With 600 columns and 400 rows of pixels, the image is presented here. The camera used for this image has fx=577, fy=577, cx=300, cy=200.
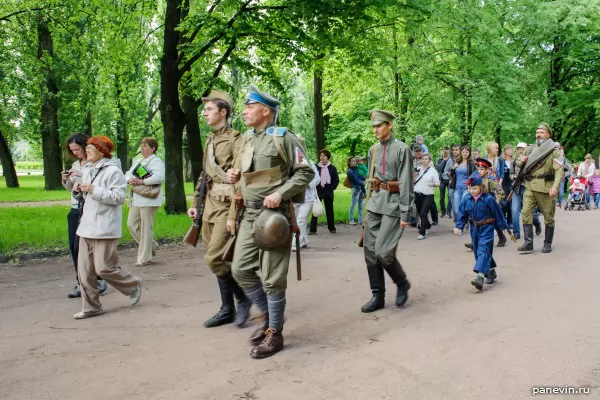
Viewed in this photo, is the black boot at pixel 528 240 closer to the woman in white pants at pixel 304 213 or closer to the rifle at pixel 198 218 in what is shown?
the woman in white pants at pixel 304 213

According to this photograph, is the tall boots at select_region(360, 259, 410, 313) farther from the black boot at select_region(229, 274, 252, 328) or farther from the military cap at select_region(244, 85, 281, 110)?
the military cap at select_region(244, 85, 281, 110)

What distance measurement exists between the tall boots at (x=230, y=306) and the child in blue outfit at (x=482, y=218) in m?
3.21

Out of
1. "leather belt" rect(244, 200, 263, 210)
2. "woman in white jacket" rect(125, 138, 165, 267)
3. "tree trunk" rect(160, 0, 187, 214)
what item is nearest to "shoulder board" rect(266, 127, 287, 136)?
"leather belt" rect(244, 200, 263, 210)

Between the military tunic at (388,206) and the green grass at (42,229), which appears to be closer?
the military tunic at (388,206)

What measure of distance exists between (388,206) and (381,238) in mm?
372

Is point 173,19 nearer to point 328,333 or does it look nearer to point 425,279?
point 425,279

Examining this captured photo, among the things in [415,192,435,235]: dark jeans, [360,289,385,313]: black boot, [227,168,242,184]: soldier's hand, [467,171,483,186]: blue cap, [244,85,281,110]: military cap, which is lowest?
[360,289,385,313]: black boot

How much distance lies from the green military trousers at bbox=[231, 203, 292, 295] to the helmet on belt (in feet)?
0.49

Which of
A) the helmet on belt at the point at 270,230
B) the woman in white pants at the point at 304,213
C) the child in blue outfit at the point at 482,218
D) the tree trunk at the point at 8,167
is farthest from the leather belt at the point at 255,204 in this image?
the tree trunk at the point at 8,167

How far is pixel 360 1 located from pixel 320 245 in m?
6.12

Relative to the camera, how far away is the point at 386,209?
21.2 feet

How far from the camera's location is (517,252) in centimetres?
1052

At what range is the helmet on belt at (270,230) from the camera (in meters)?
4.86

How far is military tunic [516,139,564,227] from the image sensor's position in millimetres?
10508
